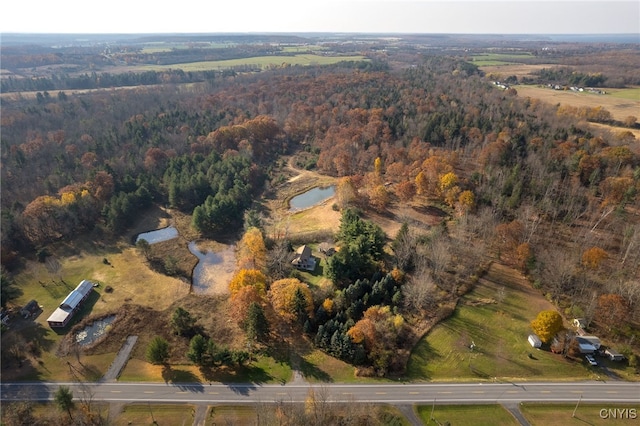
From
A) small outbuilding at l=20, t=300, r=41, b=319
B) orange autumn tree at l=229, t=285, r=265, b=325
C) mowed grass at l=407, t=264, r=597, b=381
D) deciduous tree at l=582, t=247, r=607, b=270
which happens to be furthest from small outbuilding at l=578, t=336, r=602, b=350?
small outbuilding at l=20, t=300, r=41, b=319

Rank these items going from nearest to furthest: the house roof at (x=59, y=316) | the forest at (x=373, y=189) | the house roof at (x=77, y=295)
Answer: the house roof at (x=59, y=316)
the forest at (x=373, y=189)
the house roof at (x=77, y=295)

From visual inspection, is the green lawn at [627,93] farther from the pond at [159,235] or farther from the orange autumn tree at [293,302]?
the pond at [159,235]

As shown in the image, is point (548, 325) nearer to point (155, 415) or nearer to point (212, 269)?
point (155, 415)

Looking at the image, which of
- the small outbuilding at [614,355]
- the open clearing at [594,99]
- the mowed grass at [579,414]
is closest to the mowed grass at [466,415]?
the mowed grass at [579,414]

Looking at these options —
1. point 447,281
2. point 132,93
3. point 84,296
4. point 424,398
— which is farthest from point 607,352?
point 132,93

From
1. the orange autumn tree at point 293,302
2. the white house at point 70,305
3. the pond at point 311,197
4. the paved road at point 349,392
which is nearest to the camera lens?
the paved road at point 349,392

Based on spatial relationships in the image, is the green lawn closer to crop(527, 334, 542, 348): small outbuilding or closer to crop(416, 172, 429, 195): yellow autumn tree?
crop(416, 172, 429, 195): yellow autumn tree
